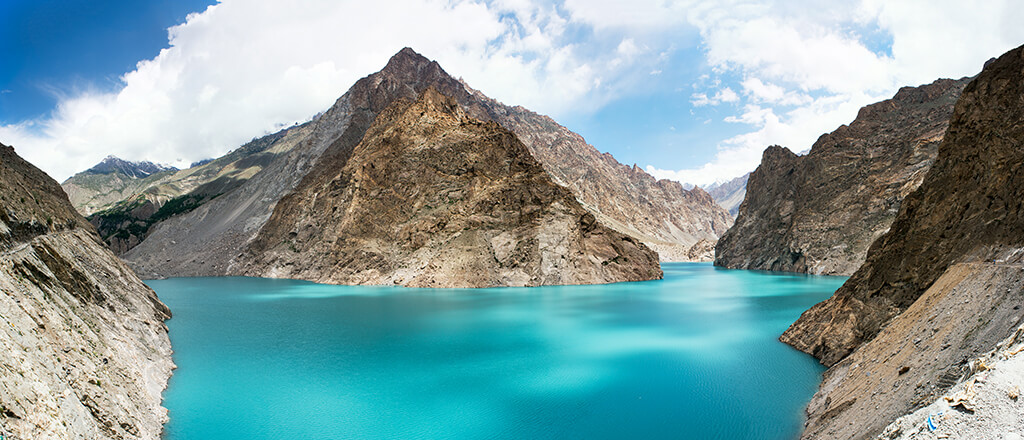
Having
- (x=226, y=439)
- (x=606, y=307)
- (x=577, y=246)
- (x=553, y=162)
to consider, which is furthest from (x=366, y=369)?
(x=553, y=162)

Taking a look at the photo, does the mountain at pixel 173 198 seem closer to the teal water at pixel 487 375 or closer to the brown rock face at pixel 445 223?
the brown rock face at pixel 445 223

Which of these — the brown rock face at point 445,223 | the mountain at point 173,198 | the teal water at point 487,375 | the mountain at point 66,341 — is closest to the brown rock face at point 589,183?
the mountain at point 173,198

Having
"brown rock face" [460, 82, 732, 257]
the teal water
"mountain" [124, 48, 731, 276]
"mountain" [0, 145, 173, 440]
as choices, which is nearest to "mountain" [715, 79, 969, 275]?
the teal water

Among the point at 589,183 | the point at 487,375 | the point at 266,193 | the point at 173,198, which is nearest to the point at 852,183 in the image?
the point at 487,375

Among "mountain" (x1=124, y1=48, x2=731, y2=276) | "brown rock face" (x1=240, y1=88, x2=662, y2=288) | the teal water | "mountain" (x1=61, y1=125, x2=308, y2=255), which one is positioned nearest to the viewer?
the teal water

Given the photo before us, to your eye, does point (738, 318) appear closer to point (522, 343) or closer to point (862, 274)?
point (862, 274)

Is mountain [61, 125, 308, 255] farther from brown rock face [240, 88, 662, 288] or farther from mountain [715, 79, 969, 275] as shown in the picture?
mountain [715, 79, 969, 275]
